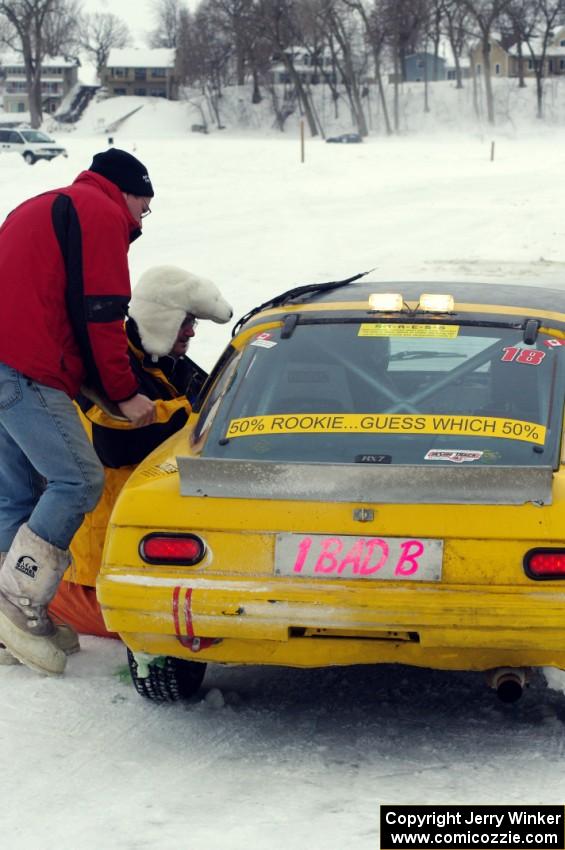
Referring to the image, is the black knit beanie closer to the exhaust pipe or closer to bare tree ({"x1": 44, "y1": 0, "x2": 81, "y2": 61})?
the exhaust pipe

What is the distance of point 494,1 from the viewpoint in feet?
300

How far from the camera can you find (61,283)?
193 inches

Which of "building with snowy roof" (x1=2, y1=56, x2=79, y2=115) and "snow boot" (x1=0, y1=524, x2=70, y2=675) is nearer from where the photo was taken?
"snow boot" (x1=0, y1=524, x2=70, y2=675)

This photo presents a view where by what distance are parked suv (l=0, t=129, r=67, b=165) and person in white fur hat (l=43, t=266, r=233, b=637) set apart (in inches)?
1778

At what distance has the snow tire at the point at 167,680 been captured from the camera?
4664 mm

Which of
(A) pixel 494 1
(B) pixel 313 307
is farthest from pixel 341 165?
(A) pixel 494 1

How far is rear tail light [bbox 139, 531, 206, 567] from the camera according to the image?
13.8 feet

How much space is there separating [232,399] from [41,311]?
0.70 meters

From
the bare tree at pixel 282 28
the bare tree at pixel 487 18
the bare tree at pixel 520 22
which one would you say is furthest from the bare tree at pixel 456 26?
the bare tree at pixel 282 28

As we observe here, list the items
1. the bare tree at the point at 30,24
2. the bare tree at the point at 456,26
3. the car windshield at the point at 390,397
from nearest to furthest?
the car windshield at the point at 390,397, the bare tree at the point at 30,24, the bare tree at the point at 456,26

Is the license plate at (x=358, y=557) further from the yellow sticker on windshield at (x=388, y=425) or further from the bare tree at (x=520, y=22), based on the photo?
the bare tree at (x=520, y=22)

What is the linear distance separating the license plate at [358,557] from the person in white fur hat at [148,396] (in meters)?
1.40

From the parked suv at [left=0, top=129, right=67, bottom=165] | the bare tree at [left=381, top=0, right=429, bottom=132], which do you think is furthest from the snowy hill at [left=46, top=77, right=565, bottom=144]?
the parked suv at [left=0, top=129, right=67, bottom=165]

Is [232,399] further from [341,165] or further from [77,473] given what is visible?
[341,165]
